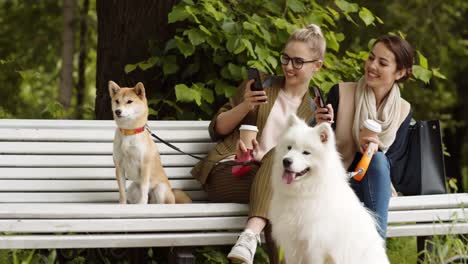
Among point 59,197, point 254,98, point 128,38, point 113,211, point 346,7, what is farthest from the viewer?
point 346,7

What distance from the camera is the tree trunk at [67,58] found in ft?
29.4

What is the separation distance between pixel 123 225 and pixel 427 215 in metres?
1.80

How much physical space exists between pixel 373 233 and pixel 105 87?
267cm

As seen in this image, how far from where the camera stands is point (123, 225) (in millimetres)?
4262

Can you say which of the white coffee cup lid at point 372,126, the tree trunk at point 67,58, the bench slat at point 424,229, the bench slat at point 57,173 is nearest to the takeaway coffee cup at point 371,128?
the white coffee cup lid at point 372,126

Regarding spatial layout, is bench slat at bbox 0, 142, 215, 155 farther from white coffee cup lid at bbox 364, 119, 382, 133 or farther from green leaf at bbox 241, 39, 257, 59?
white coffee cup lid at bbox 364, 119, 382, 133

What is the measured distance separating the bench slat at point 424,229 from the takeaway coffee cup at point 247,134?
3.23 ft

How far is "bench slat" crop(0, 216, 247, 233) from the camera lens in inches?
163

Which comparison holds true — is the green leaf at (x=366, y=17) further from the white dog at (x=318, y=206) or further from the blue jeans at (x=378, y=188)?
the white dog at (x=318, y=206)

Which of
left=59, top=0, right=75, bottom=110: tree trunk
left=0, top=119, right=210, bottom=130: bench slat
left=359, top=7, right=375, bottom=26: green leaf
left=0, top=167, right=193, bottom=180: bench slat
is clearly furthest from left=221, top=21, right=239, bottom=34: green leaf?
left=59, top=0, right=75, bottom=110: tree trunk

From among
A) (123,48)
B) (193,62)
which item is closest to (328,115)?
(193,62)

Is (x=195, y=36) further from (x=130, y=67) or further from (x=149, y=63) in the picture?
(x=130, y=67)

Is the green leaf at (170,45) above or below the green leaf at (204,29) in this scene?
below

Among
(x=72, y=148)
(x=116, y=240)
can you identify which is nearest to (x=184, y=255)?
(x=116, y=240)
